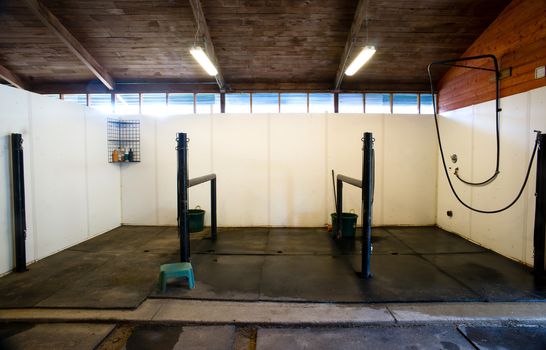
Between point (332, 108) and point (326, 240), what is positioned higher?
point (332, 108)

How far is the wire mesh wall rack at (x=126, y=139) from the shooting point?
4840 millimetres

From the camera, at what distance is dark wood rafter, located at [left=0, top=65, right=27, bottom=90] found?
514 cm

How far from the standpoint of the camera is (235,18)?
14.3 feet

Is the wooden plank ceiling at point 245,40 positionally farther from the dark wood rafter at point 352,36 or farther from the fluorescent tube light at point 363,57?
the fluorescent tube light at point 363,57

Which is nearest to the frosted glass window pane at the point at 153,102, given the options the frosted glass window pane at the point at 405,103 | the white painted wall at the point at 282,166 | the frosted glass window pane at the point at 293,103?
the white painted wall at the point at 282,166

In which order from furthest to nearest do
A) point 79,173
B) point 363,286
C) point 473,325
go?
point 79,173, point 363,286, point 473,325

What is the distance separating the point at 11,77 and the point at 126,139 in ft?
9.60

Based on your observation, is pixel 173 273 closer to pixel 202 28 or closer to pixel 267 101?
pixel 202 28

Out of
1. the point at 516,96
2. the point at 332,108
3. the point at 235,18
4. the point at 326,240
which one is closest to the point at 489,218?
the point at 516,96

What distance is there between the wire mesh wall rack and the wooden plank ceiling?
134cm

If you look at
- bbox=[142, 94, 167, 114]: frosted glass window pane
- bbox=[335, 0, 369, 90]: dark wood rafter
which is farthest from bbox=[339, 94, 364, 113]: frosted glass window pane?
bbox=[142, 94, 167, 114]: frosted glass window pane

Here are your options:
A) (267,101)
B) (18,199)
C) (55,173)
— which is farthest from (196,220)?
(267,101)

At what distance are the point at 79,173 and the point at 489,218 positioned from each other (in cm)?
612

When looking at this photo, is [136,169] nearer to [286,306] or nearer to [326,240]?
[326,240]
